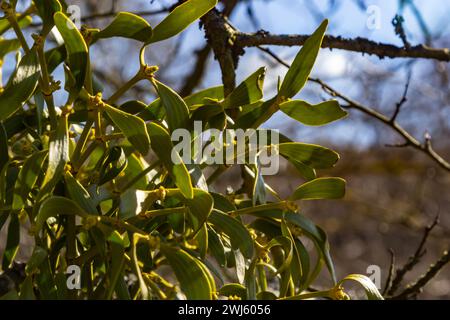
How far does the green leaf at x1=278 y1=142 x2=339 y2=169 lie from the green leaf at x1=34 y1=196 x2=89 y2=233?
23 centimetres

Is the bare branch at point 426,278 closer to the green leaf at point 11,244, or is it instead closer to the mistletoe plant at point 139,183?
the mistletoe plant at point 139,183

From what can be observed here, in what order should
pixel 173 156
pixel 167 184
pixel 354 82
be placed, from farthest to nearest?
pixel 354 82, pixel 167 184, pixel 173 156

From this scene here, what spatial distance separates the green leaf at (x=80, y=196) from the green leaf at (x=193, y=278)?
0.25 feet

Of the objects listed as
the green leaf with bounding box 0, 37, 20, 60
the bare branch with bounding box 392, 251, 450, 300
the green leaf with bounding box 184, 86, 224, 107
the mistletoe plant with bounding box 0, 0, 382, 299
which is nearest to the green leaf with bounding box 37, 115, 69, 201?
the mistletoe plant with bounding box 0, 0, 382, 299

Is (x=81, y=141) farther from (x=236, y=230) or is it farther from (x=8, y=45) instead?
(x=8, y=45)

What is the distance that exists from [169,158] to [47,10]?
215 mm

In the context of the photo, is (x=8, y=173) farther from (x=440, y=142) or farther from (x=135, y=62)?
(x=440, y=142)

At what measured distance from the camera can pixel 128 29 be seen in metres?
0.75

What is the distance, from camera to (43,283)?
2.32ft

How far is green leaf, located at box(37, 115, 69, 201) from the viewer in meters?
0.62

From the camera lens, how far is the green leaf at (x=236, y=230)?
0.69 meters

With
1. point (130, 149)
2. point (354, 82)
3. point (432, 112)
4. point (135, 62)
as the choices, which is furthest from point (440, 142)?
point (130, 149)

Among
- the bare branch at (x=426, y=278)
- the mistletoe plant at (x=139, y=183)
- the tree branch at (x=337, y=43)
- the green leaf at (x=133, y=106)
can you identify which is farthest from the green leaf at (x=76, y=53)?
the bare branch at (x=426, y=278)

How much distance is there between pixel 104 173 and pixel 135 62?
2.22 meters
